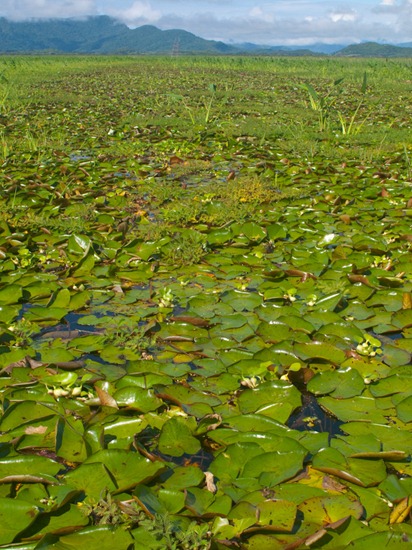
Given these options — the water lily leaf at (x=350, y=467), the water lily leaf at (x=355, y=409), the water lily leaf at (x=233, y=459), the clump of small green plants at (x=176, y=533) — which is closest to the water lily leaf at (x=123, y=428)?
the water lily leaf at (x=233, y=459)

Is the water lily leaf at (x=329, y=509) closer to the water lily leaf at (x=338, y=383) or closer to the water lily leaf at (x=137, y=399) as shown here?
the water lily leaf at (x=338, y=383)

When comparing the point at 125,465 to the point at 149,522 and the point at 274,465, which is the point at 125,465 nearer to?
the point at 149,522

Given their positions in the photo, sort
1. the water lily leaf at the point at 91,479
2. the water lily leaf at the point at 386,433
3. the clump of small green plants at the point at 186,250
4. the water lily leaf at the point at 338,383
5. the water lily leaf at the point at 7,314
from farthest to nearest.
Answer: the clump of small green plants at the point at 186,250, the water lily leaf at the point at 7,314, the water lily leaf at the point at 338,383, the water lily leaf at the point at 386,433, the water lily leaf at the point at 91,479

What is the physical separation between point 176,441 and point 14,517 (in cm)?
60

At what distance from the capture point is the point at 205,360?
239 centimetres

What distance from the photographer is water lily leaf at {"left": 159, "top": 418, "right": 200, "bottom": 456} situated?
1851 millimetres

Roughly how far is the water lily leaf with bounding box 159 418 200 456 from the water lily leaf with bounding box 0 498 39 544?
507 millimetres

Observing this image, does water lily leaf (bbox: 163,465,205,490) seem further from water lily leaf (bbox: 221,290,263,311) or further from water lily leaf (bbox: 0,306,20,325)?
water lily leaf (bbox: 0,306,20,325)

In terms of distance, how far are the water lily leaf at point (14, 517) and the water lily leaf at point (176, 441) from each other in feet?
1.66

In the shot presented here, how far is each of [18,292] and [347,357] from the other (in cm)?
186

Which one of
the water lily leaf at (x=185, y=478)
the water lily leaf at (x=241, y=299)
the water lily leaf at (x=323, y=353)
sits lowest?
the water lily leaf at (x=185, y=478)

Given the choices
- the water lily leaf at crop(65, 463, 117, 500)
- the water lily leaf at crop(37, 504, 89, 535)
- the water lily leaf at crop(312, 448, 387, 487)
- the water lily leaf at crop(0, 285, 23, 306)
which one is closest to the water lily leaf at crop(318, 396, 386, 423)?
the water lily leaf at crop(312, 448, 387, 487)

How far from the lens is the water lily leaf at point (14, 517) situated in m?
1.43

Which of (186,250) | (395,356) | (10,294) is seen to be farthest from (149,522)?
(186,250)
